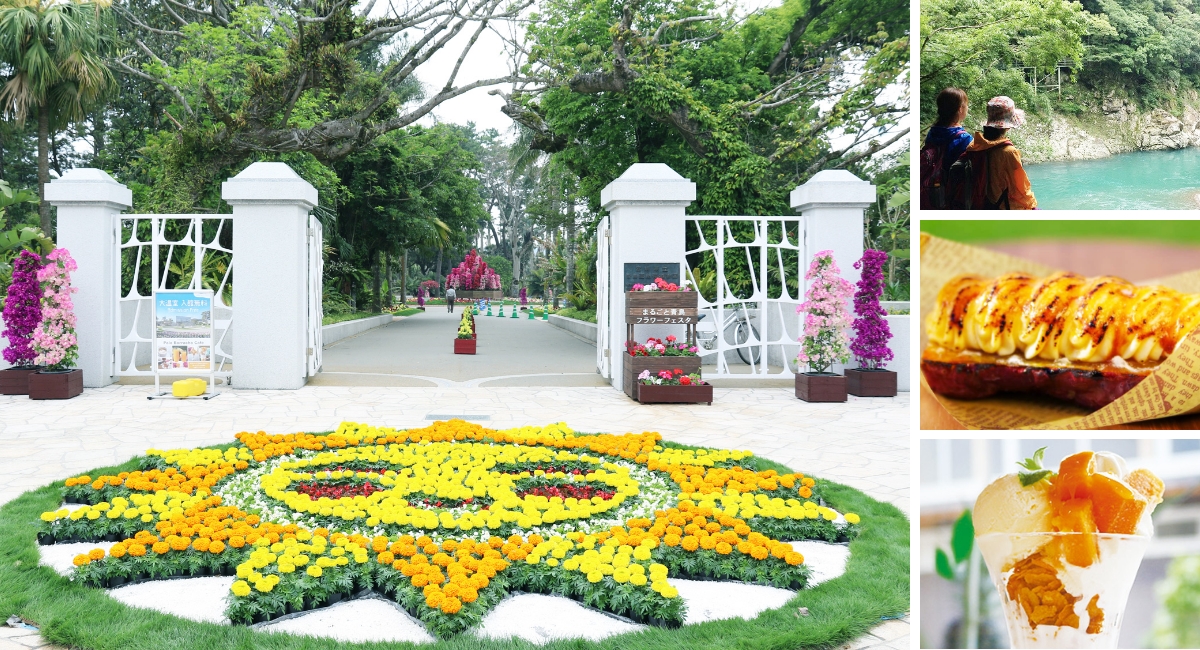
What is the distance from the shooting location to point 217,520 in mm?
3951

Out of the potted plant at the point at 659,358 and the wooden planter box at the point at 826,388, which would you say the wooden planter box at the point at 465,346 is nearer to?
the potted plant at the point at 659,358

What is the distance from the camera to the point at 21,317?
9.03 meters

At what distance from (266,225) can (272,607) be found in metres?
7.57

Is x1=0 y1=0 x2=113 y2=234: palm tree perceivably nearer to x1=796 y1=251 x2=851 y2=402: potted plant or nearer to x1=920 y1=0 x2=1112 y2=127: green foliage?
x1=796 y1=251 x2=851 y2=402: potted plant

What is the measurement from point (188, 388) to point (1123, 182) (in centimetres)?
→ 937

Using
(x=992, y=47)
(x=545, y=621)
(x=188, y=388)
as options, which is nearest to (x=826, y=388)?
(x=545, y=621)

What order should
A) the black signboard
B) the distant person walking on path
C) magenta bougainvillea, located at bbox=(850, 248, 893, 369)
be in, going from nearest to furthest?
the distant person walking on path → magenta bougainvillea, located at bbox=(850, 248, 893, 369) → the black signboard

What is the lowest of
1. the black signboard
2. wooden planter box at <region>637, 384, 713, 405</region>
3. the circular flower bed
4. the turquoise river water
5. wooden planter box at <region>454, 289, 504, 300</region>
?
the circular flower bed

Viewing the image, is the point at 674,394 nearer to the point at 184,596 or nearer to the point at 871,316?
the point at 871,316

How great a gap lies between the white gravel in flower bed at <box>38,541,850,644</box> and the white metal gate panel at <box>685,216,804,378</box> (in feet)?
21.9

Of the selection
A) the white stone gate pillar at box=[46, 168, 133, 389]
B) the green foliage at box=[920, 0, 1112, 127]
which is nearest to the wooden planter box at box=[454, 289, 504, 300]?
the white stone gate pillar at box=[46, 168, 133, 389]

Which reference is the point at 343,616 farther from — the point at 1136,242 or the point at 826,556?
the point at 1136,242

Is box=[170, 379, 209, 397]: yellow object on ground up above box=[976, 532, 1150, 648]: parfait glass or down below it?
below

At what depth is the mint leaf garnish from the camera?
1.06m
